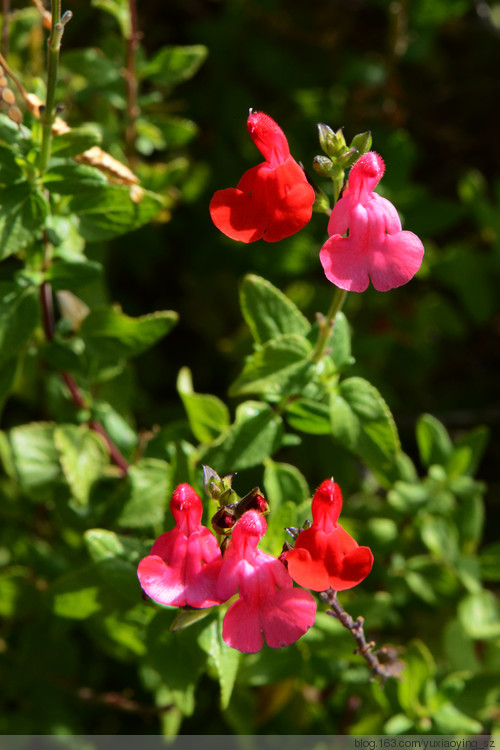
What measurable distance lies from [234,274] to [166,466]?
1276 millimetres

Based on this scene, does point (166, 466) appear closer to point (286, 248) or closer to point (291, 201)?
point (291, 201)

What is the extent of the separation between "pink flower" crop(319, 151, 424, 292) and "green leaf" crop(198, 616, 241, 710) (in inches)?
28.4

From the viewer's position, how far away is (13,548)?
2.10 metres

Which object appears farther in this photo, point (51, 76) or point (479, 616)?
point (479, 616)

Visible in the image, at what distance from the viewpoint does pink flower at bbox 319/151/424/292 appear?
1.14 meters

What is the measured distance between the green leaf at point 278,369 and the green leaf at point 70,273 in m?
0.40

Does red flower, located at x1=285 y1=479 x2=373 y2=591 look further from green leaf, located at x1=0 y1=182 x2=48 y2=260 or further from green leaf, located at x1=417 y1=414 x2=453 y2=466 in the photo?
green leaf, located at x1=417 y1=414 x2=453 y2=466

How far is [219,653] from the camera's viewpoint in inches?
53.5

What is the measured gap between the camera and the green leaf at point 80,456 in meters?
1.68

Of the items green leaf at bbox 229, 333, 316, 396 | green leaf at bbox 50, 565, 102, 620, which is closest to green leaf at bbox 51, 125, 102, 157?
green leaf at bbox 229, 333, 316, 396

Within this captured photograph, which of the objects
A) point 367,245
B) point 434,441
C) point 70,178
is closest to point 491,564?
point 434,441

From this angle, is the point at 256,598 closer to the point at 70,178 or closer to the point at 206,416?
the point at 206,416

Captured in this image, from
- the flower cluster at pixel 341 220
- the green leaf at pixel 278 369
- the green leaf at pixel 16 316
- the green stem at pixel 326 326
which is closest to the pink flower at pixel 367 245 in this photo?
the flower cluster at pixel 341 220

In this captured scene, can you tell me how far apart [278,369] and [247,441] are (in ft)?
0.59
